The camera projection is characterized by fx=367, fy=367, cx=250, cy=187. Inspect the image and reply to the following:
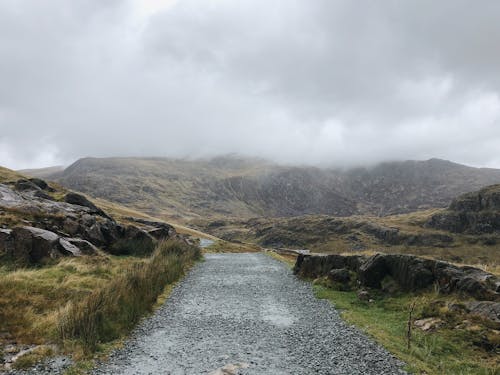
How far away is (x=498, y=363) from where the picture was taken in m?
11.0

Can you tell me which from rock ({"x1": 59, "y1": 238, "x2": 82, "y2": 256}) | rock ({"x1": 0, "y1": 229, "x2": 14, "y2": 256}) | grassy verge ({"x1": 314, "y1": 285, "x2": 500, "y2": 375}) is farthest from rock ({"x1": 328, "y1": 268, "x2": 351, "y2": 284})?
rock ({"x1": 0, "y1": 229, "x2": 14, "y2": 256})

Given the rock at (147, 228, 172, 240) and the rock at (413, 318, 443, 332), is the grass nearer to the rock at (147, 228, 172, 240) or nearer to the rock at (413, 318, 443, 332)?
the rock at (147, 228, 172, 240)

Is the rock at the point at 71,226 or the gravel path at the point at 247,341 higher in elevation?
the rock at the point at 71,226

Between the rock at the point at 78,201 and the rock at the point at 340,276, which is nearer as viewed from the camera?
the rock at the point at 340,276

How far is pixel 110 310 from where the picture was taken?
13641 mm

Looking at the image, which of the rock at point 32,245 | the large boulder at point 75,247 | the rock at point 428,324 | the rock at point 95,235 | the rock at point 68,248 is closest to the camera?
the rock at point 428,324

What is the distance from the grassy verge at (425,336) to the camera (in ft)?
35.6

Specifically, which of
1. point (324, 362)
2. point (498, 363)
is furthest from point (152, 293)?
point (498, 363)

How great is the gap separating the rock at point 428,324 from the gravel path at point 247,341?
270cm

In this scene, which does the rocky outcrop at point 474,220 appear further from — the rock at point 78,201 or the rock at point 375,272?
the rock at point 375,272

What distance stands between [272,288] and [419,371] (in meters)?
14.5

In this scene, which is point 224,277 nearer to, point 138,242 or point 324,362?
point 138,242

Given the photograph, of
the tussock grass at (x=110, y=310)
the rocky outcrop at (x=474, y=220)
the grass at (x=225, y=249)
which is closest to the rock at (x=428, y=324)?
the tussock grass at (x=110, y=310)

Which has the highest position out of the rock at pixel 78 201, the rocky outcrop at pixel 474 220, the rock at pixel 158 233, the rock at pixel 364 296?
the rock at pixel 78 201
